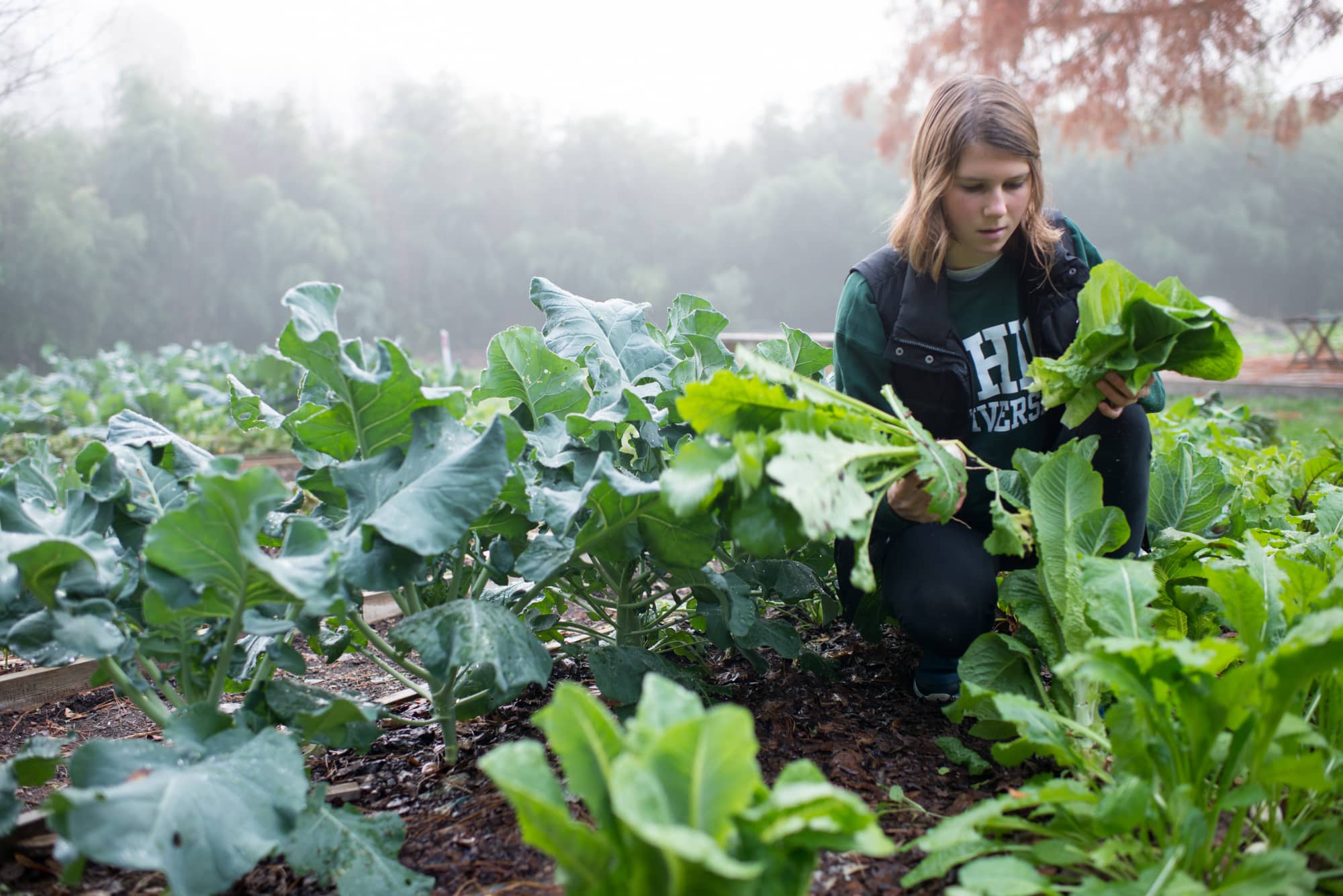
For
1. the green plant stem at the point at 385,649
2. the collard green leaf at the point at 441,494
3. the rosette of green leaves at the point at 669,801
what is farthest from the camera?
the green plant stem at the point at 385,649

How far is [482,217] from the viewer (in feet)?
104

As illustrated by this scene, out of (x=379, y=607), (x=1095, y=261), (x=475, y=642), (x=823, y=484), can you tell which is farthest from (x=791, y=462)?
(x=379, y=607)

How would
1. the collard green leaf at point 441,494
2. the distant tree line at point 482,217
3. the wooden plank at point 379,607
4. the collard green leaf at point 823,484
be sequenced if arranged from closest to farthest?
1. the collard green leaf at point 823,484
2. the collard green leaf at point 441,494
3. the wooden plank at point 379,607
4. the distant tree line at point 482,217

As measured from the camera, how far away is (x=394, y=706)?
1.90m

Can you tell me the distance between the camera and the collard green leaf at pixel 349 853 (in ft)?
3.68

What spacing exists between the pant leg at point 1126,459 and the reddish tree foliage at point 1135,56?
685cm

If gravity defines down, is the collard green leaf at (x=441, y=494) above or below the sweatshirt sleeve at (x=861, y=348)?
below

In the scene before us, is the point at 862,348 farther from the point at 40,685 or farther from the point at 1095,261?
the point at 40,685

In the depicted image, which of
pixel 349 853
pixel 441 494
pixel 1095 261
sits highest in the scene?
pixel 1095 261

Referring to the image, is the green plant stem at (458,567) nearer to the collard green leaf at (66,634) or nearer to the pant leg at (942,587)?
the collard green leaf at (66,634)

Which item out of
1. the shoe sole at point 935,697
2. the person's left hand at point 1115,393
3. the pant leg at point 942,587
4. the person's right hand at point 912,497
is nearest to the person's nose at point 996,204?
the person's left hand at point 1115,393

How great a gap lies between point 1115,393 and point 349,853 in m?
1.39

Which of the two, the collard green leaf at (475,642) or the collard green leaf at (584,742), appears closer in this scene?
the collard green leaf at (584,742)

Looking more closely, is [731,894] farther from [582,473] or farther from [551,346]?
[551,346]
